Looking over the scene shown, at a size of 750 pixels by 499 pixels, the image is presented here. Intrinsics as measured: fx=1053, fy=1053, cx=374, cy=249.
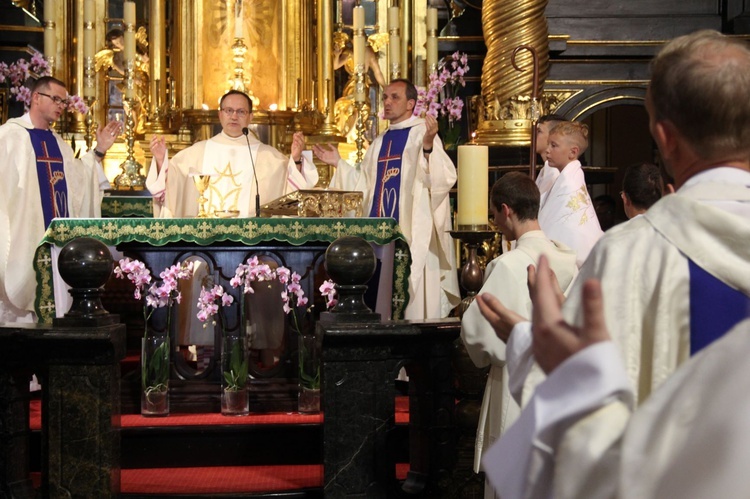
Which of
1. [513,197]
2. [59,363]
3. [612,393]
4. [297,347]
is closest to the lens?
[612,393]

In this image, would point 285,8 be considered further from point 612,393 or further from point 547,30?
point 612,393

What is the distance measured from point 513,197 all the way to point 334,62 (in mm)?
5267

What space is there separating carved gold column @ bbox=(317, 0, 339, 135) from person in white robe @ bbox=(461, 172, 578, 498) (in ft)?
16.1

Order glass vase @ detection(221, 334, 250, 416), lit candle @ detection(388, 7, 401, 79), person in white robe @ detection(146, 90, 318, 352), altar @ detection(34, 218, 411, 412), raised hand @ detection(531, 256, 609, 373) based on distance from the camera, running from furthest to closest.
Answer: lit candle @ detection(388, 7, 401, 79) → person in white robe @ detection(146, 90, 318, 352) → altar @ detection(34, 218, 411, 412) → glass vase @ detection(221, 334, 250, 416) → raised hand @ detection(531, 256, 609, 373)

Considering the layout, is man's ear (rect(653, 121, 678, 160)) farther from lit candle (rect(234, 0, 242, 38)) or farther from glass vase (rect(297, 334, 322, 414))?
lit candle (rect(234, 0, 242, 38))

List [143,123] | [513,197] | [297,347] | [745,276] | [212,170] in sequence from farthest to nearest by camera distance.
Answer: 1. [143,123]
2. [212,170]
3. [297,347]
4. [513,197]
5. [745,276]

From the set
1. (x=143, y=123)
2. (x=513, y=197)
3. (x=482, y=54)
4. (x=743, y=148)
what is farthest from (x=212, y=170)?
(x=743, y=148)

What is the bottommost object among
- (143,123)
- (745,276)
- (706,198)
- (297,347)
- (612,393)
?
(297,347)

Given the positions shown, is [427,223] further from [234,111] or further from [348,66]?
[348,66]

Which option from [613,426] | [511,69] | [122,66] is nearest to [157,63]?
[122,66]

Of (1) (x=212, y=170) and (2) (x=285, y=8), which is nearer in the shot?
(1) (x=212, y=170)

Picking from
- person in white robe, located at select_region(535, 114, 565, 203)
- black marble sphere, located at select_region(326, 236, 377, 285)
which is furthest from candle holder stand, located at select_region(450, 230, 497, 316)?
person in white robe, located at select_region(535, 114, 565, 203)

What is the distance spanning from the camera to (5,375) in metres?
3.90

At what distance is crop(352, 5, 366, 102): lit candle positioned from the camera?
7.26 m
